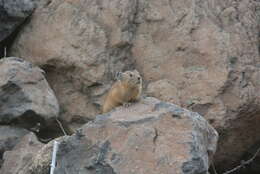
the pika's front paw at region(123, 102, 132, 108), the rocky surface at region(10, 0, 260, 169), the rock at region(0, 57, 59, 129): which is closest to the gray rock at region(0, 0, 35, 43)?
the rocky surface at region(10, 0, 260, 169)

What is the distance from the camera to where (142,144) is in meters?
6.81

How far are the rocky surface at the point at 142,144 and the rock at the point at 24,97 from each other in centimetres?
155

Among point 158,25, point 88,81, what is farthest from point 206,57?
point 88,81

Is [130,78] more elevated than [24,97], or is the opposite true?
[130,78]

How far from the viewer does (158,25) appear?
995 centimetres

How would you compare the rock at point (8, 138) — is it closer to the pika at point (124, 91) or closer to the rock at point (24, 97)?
the rock at point (24, 97)

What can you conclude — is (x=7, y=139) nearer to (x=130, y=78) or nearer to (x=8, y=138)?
(x=8, y=138)

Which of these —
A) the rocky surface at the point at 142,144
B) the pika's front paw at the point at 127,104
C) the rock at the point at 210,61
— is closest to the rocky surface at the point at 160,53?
the rock at the point at 210,61

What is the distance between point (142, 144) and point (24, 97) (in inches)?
98.2

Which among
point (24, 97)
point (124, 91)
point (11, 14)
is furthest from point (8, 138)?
point (11, 14)

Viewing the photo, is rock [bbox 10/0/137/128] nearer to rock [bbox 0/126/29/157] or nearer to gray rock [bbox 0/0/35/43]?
gray rock [bbox 0/0/35/43]

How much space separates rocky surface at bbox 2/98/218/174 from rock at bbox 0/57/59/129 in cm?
155

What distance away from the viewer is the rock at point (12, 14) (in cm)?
986

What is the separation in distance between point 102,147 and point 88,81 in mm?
2905
